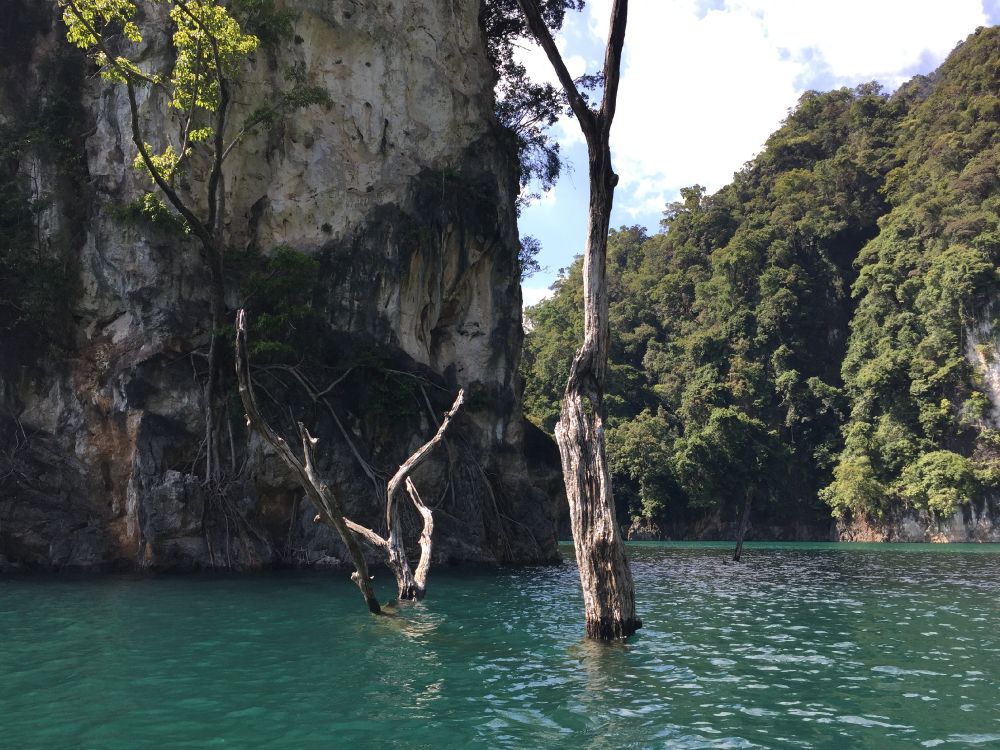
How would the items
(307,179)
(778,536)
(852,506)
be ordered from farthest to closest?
1. (778,536)
2. (852,506)
3. (307,179)

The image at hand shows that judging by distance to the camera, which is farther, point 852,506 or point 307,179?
point 852,506

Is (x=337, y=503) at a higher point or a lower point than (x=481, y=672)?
higher

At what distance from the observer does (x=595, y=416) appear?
392 inches

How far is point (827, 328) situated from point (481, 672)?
201 ft

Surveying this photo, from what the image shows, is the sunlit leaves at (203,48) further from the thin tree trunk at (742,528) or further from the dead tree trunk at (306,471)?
the thin tree trunk at (742,528)

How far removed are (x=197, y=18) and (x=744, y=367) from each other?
5147 cm

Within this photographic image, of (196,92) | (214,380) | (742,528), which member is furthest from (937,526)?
(196,92)

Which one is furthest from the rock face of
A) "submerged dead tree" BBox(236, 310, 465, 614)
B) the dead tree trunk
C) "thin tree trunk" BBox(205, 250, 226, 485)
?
the dead tree trunk

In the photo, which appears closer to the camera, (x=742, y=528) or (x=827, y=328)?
(x=742, y=528)

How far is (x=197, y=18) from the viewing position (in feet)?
57.5

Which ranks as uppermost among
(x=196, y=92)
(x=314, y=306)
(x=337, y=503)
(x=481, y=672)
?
(x=196, y=92)

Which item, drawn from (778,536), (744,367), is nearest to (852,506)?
(778,536)

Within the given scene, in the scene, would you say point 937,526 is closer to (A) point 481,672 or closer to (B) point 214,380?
(B) point 214,380

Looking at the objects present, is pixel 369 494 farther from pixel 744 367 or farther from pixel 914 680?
pixel 744 367
